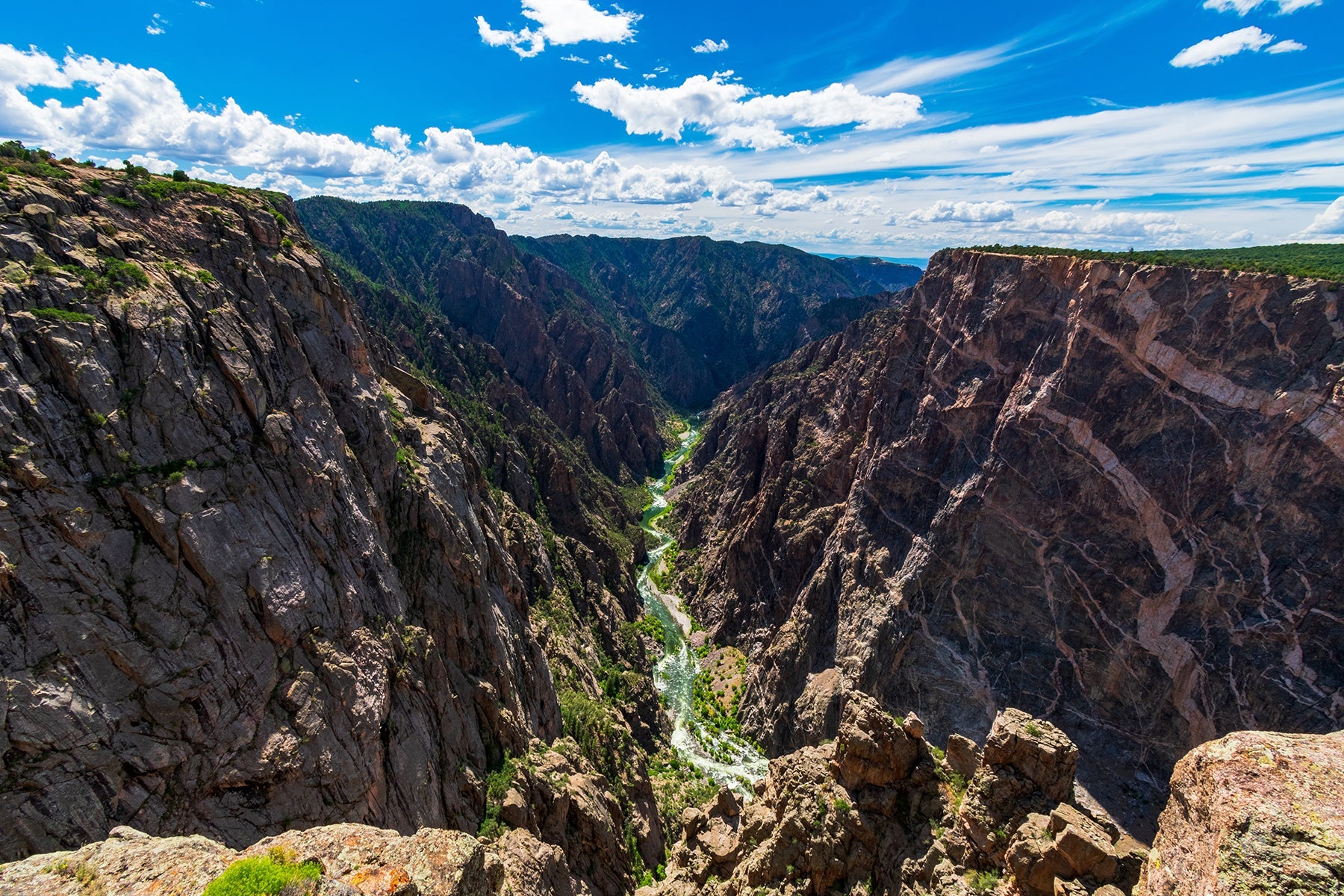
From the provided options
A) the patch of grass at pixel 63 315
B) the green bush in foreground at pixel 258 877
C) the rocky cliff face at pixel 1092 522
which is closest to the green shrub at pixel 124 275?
the patch of grass at pixel 63 315

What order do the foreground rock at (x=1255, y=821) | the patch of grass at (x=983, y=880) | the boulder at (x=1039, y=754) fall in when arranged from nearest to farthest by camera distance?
the foreground rock at (x=1255, y=821) < the patch of grass at (x=983, y=880) < the boulder at (x=1039, y=754)

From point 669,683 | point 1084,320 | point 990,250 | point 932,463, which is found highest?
point 990,250

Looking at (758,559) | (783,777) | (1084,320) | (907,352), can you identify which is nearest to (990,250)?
(907,352)

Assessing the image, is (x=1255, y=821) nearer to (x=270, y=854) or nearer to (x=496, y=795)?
(x=270, y=854)

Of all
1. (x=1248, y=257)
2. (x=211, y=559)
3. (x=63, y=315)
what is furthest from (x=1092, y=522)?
(x=63, y=315)

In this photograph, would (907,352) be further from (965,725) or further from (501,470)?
(501,470)

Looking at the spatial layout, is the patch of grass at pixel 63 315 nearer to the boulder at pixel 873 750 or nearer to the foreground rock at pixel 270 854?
the foreground rock at pixel 270 854
